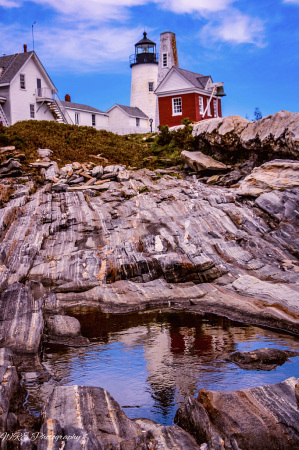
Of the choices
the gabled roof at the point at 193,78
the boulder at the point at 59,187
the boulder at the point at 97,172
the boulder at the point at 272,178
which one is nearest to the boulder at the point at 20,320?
the boulder at the point at 59,187

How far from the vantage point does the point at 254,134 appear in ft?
94.1

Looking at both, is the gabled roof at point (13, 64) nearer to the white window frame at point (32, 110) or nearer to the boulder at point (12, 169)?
the white window frame at point (32, 110)

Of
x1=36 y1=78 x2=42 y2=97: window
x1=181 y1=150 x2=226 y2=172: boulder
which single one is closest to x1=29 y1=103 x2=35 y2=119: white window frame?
x1=36 y1=78 x2=42 y2=97: window

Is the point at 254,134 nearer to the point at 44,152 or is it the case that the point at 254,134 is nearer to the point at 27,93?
the point at 44,152

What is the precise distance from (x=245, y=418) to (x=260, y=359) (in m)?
3.48

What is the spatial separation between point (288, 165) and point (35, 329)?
18552 millimetres

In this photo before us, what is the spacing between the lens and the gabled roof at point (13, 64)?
45.2m

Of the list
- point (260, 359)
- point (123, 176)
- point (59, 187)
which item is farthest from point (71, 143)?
point (260, 359)

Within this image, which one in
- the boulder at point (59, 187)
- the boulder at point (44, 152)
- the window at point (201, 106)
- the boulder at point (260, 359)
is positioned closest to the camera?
the boulder at point (260, 359)

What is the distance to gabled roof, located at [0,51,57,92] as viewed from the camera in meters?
45.2

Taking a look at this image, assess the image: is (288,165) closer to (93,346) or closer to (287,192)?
(287,192)

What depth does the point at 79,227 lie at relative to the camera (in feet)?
73.8

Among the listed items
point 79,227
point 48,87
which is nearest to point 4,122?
point 48,87

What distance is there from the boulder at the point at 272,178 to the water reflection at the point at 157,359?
40.3ft
